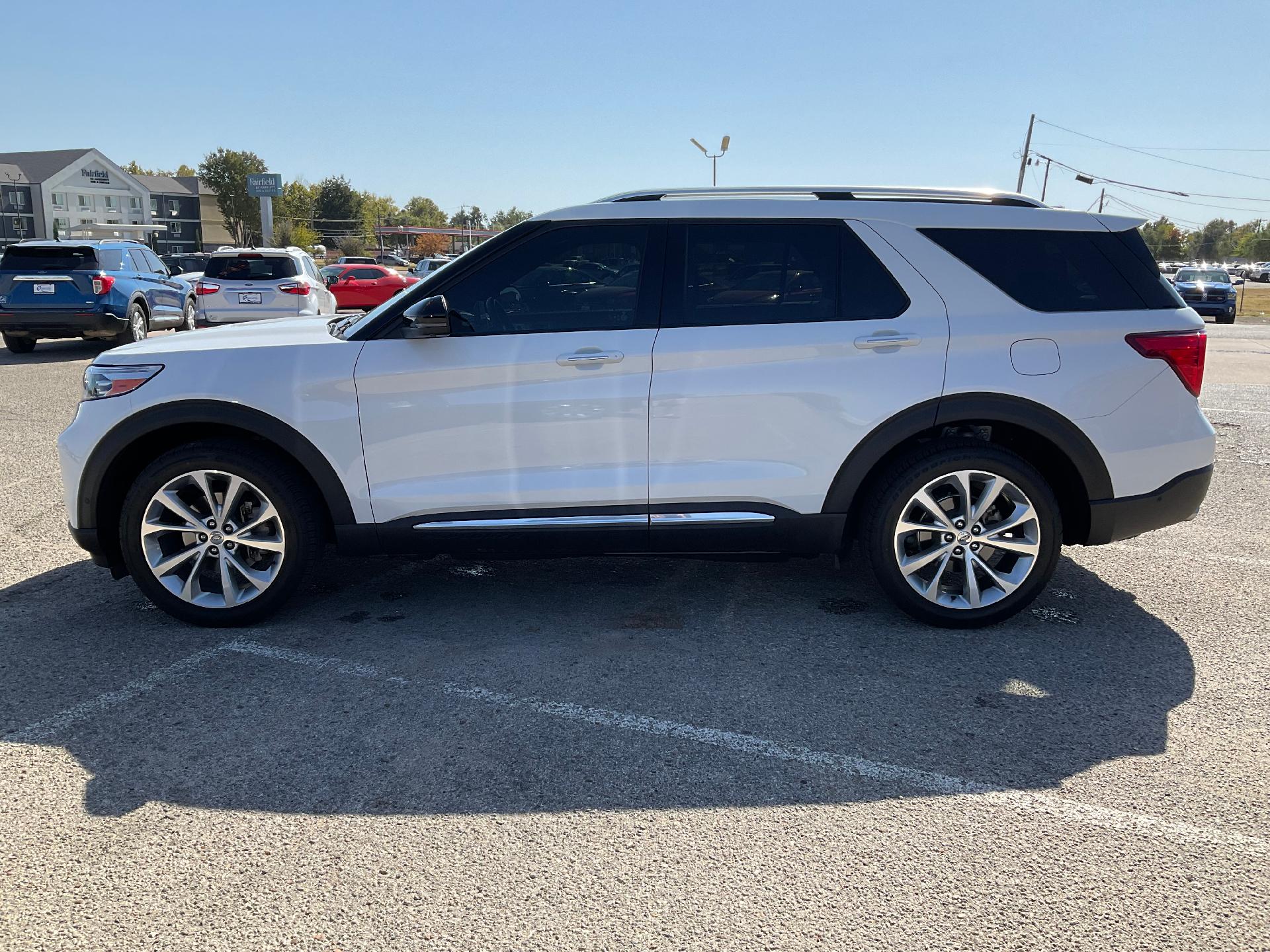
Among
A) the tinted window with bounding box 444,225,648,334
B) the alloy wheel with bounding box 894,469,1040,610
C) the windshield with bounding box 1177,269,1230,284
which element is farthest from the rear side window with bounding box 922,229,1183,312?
the windshield with bounding box 1177,269,1230,284

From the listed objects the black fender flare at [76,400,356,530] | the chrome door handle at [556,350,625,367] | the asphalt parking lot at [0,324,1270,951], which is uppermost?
the chrome door handle at [556,350,625,367]

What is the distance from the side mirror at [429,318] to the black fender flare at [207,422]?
693mm

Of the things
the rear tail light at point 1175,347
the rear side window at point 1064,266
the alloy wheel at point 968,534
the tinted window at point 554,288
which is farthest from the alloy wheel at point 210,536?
the rear tail light at point 1175,347

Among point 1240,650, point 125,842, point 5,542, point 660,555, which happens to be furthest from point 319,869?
point 5,542

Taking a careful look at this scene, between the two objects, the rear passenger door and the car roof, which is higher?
the car roof

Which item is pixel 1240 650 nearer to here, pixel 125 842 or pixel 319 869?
pixel 319 869

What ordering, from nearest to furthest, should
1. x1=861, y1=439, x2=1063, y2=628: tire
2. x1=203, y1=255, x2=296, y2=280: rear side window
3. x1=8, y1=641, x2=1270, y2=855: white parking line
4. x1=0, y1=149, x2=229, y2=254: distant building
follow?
x1=8, y1=641, x2=1270, y2=855: white parking line, x1=861, y1=439, x2=1063, y2=628: tire, x1=203, y1=255, x2=296, y2=280: rear side window, x1=0, y1=149, x2=229, y2=254: distant building

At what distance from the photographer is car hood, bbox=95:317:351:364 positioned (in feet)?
14.5

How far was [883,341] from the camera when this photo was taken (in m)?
4.26

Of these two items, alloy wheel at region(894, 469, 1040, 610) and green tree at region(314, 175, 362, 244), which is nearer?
alloy wheel at region(894, 469, 1040, 610)

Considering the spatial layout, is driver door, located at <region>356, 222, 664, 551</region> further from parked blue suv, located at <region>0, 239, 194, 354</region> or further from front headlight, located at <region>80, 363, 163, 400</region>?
parked blue suv, located at <region>0, 239, 194, 354</region>

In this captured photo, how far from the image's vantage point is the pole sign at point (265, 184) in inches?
2603

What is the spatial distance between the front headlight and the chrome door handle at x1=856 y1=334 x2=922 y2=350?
10.1 feet

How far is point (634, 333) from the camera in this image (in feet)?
13.9
